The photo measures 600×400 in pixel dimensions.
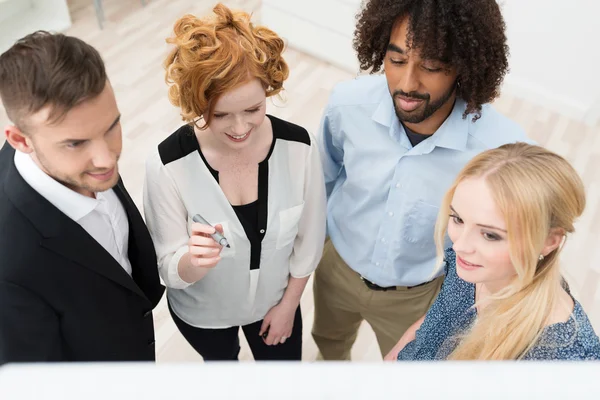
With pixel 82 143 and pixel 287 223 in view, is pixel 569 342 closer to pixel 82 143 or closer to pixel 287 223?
pixel 287 223

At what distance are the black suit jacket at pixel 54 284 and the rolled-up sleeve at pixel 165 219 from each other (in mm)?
72

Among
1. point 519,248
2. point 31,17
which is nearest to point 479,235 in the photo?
point 519,248

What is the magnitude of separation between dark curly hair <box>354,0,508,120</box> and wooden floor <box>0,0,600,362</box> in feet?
5.20

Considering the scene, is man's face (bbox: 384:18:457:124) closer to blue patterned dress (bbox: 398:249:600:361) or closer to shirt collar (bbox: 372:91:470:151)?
shirt collar (bbox: 372:91:470:151)

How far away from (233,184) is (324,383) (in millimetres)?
1254

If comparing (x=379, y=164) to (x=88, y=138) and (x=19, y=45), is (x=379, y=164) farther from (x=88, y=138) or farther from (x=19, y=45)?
(x=19, y=45)

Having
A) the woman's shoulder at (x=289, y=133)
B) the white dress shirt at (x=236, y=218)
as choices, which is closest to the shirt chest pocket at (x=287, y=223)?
the white dress shirt at (x=236, y=218)

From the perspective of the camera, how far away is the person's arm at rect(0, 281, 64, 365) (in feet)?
3.80

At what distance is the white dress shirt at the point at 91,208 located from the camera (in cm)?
118

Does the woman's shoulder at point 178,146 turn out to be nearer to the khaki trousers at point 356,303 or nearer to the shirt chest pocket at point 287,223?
the shirt chest pocket at point 287,223

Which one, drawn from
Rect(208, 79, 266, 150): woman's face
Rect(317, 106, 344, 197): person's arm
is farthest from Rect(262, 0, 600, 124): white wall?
Rect(208, 79, 266, 150): woman's face

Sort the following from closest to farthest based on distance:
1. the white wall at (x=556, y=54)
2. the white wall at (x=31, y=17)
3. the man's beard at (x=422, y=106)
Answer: the man's beard at (x=422, y=106) < the white wall at (x=556, y=54) < the white wall at (x=31, y=17)

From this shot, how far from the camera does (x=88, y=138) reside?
1.11 metres

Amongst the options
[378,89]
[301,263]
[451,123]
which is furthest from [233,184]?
[451,123]
